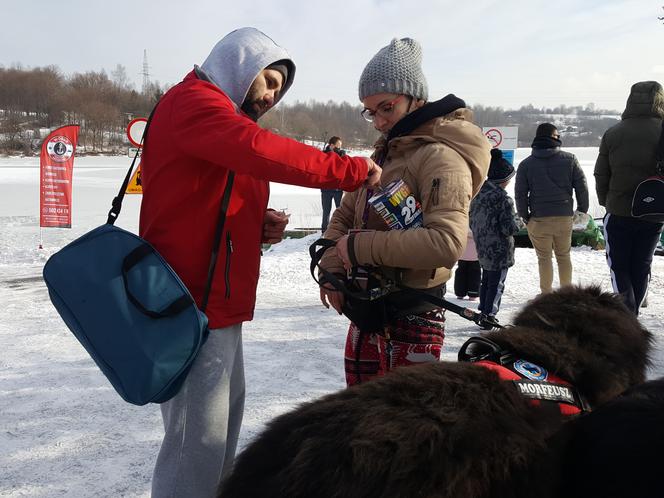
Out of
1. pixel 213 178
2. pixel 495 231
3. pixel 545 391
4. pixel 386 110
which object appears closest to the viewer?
pixel 545 391

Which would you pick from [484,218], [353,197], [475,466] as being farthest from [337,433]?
[484,218]

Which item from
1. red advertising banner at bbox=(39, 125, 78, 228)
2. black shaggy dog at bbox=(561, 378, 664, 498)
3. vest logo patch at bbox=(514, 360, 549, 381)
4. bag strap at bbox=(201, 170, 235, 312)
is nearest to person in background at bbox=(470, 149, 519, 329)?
vest logo patch at bbox=(514, 360, 549, 381)

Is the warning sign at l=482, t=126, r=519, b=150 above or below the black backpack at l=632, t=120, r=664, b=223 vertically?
above

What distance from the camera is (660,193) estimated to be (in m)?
3.90

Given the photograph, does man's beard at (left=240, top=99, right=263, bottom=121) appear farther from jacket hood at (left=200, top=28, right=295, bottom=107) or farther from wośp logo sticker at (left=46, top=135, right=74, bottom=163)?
wośp logo sticker at (left=46, top=135, right=74, bottom=163)

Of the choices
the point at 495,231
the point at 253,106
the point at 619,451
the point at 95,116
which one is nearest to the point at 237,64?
the point at 253,106

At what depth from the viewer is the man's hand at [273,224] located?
1938mm

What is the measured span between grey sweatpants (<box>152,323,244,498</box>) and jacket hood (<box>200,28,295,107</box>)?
0.82 meters

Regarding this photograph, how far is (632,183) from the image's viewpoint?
425cm

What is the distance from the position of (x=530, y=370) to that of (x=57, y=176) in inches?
413

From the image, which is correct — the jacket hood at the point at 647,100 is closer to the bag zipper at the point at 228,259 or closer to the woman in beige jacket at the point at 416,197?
the woman in beige jacket at the point at 416,197

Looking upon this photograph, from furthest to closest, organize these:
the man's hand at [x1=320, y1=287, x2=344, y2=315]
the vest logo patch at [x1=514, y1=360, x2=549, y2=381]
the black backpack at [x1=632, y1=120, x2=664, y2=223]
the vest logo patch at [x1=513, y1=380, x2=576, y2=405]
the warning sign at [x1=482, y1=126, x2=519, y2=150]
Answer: the warning sign at [x1=482, y1=126, x2=519, y2=150] < the black backpack at [x1=632, y1=120, x2=664, y2=223] < the man's hand at [x1=320, y1=287, x2=344, y2=315] < the vest logo patch at [x1=514, y1=360, x2=549, y2=381] < the vest logo patch at [x1=513, y1=380, x2=576, y2=405]

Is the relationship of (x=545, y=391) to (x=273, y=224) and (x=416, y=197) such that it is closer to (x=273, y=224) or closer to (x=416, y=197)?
(x=416, y=197)

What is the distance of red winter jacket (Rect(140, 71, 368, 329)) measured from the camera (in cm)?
146
